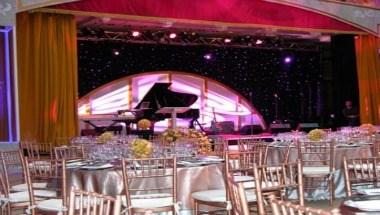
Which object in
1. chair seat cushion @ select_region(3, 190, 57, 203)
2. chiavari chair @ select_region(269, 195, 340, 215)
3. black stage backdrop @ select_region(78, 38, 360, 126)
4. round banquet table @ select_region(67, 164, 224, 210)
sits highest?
black stage backdrop @ select_region(78, 38, 360, 126)

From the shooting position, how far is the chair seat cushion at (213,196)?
15.8 feet

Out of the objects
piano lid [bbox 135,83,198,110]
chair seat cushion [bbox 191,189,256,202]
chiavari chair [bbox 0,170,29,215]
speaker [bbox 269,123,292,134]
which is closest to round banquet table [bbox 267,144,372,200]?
chair seat cushion [bbox 191,189,256,202]

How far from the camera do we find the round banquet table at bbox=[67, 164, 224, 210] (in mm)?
4910

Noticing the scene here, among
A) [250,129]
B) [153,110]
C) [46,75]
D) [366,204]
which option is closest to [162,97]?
[153,110]

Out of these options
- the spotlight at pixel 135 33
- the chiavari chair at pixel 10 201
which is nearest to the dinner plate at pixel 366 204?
the chiavari chair at pixel 10 201

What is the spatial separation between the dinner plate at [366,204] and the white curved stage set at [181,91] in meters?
14.0

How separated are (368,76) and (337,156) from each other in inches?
298

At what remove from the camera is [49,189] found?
5.40 metres

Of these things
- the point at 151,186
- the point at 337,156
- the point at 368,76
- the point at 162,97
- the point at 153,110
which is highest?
the point at 368,76

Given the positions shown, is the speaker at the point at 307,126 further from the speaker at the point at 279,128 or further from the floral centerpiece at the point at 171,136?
the floral centerpiece at the point at 171,136

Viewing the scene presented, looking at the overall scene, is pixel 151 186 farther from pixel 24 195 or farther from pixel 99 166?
pixel 24 195

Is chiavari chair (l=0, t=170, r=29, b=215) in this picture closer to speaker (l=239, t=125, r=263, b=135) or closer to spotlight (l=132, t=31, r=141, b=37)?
spotlight (l=132, t=31, r=141, b=37)

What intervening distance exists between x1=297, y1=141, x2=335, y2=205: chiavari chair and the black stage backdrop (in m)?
8.87

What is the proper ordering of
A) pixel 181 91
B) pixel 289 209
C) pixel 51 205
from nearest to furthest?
pixel 289 209 → pixel 51 205 → pixel 181 91
